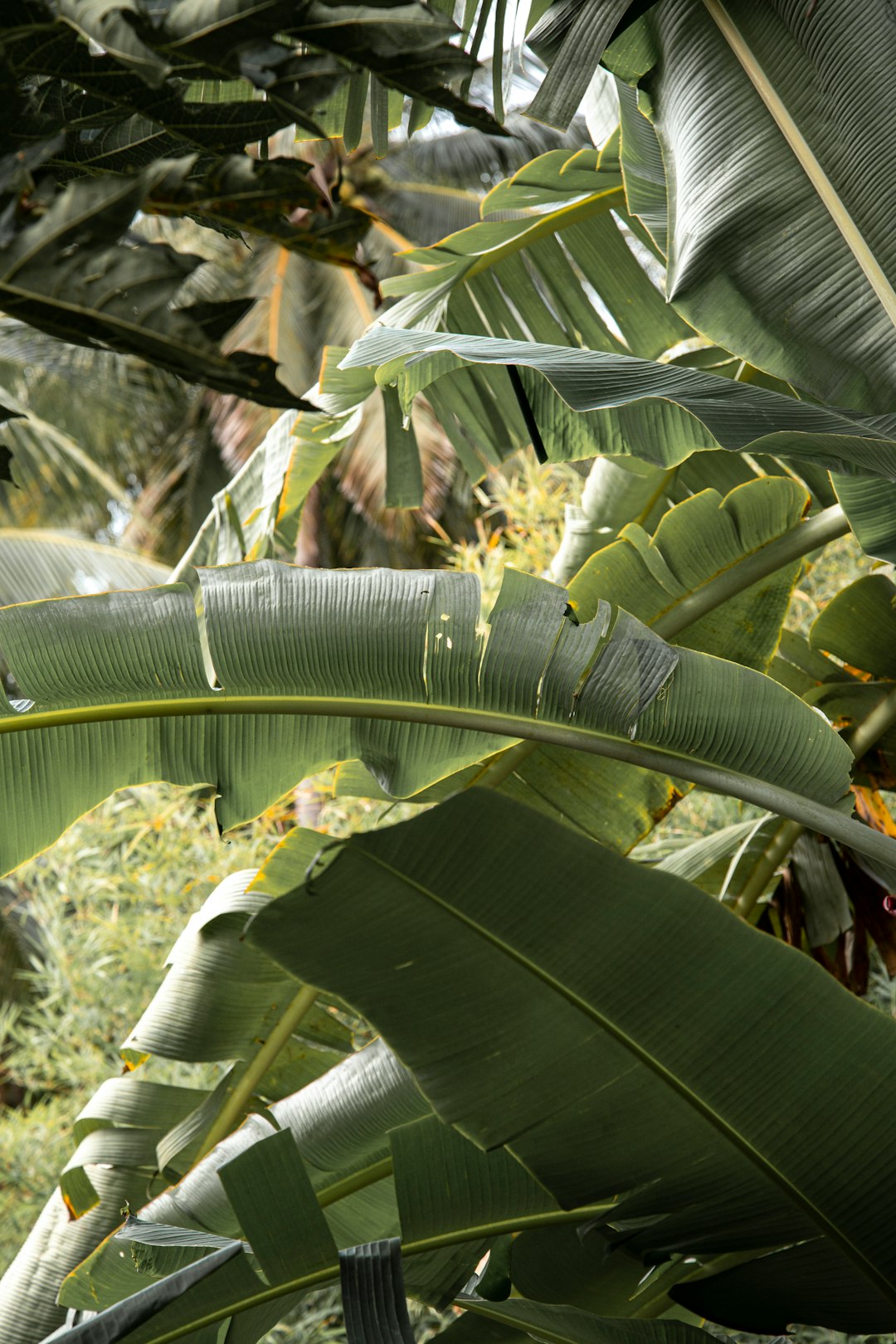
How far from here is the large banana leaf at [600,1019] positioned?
2.83ft

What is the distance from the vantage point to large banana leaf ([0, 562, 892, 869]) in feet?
3.55

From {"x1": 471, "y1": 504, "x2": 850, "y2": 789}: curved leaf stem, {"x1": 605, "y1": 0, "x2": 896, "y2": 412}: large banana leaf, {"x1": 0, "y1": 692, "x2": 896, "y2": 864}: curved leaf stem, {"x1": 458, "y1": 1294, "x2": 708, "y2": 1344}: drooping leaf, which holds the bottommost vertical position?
{"x1": 458, "y1": 1294, "x2": 708, "y2": 1344}: drooping leaf

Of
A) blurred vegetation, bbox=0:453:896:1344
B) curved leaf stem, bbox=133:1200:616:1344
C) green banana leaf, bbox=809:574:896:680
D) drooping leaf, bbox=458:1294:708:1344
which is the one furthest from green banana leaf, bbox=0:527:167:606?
drooping leaf, bbox=458:1294:708:1344

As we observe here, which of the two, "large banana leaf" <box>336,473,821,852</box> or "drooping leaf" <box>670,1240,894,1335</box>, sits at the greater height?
"large banana leaf" <box>336,473,821,852</box>

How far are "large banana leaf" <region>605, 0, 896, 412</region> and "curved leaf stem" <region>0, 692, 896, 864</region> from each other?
21.2 inches

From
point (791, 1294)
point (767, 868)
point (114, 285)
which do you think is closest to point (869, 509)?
point (767, 868)

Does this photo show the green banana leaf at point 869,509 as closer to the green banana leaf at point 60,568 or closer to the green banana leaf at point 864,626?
the green banana leaf at point 864,626

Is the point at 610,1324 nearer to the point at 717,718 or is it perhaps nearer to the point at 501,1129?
the point at 501,1129

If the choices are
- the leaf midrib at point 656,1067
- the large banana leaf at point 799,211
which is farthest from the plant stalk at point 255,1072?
the large banana leaf at point 799,211

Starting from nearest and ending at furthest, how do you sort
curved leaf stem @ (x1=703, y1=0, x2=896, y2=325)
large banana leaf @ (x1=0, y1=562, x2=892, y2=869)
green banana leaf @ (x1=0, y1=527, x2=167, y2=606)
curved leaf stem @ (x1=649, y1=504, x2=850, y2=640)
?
large banana leaf @ (x1=0, y1=562, x2=892, y2=869)
curved leaf stem @ (x1=703, y1=0, x2=896, y2=325)
curved leaf stem @ (x1=649, y1=504, x2=850, y2=640)
green banana leaf @ (x1=0, y1=527, x2=167, y2=606)

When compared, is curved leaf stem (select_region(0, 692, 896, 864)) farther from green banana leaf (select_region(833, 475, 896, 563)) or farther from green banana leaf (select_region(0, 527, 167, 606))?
green banana leaf (select_region(0, 527, 167, 606))

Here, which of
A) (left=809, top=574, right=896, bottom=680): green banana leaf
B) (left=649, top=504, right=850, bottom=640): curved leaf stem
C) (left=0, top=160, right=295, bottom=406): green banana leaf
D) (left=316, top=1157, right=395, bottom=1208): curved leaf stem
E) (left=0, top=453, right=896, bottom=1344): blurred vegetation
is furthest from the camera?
(left=0, top=453, right=896, bottom=1344): blurred vegetation

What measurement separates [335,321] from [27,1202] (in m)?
5.60

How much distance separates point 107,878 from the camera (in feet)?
12.6
